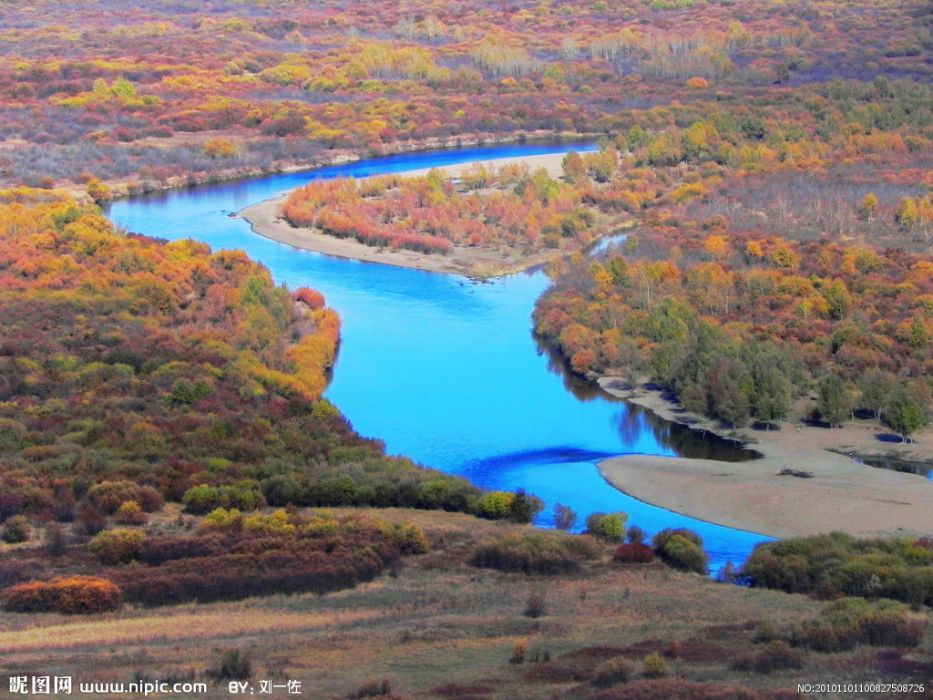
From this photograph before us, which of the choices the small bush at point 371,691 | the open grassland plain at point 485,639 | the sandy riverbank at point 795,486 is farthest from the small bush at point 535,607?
the sandy riverbank at point 795,486

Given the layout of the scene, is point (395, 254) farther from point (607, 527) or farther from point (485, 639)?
point (485, 639)

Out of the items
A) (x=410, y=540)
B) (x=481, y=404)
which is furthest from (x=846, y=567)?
(x=481, y=404)

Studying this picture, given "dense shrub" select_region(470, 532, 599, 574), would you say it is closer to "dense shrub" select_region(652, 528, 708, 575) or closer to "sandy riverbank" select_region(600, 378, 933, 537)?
"dense shrub" select_region(652, 528, 708, 575)

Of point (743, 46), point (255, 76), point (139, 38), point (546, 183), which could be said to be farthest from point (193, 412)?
point (139, 38)

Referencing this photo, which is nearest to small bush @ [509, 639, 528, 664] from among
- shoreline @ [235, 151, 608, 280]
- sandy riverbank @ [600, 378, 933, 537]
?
sandy riverbank @ [600, 378, 933, 537]

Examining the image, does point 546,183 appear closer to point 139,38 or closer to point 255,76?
point 255,76

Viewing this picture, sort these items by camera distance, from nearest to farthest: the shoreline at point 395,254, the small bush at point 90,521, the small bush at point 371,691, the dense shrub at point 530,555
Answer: the small bush at point 371,691
the dense shrub at point 530,555
the small bush at point 90,521
the shoreline at point 395,254

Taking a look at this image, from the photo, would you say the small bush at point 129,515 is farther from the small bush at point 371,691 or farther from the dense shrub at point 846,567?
the dense shrub at point 846,567
